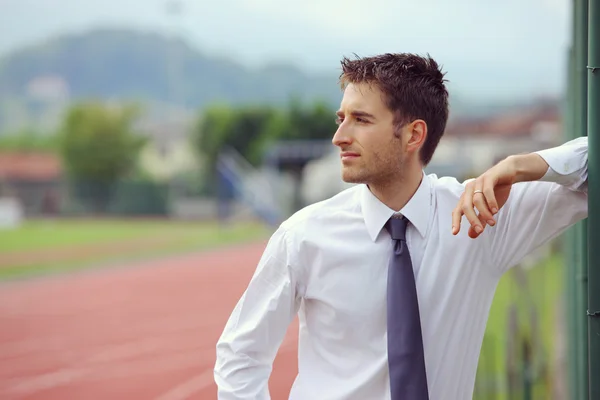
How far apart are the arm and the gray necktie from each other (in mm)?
201

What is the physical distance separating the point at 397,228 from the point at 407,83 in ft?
1.02

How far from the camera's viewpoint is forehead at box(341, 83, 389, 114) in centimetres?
199

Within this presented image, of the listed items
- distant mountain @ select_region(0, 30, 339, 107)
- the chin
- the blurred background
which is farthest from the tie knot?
distant mountain @ select_region(0, 30, 339, 107)

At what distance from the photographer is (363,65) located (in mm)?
2025

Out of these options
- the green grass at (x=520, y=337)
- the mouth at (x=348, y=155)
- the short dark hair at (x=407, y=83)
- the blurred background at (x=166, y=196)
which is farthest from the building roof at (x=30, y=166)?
the mouth at (x=348, y=155)

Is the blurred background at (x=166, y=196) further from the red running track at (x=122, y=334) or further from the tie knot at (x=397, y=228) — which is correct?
the tie knot at (x=397, y=228)

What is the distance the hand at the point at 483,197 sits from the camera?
176cm

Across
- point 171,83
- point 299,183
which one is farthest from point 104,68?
point 299,183

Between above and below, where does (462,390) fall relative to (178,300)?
above

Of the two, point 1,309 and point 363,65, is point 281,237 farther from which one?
point 1,309

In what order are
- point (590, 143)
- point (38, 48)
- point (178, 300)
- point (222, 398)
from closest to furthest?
point (590, 143), point (222, 398), point (178, 300), point (38, 48)

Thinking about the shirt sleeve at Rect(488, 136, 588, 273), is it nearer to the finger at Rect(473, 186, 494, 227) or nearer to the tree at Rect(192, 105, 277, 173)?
the finger at Rect(473, 186, 494, 227)

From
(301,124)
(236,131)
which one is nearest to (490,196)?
(301,124)

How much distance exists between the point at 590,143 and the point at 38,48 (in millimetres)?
159003
